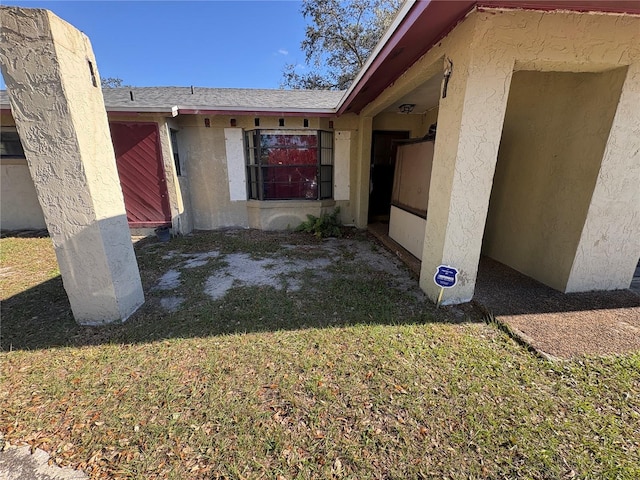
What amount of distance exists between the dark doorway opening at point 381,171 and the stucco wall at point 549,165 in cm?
324

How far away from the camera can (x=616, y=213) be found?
314 centimetres

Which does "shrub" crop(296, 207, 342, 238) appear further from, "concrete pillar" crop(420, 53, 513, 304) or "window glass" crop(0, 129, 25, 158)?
"window glass" crop(0, 129, 25, 158)

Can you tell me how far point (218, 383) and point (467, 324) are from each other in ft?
8.22

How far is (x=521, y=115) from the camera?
13.0 ft

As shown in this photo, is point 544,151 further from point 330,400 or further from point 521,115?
point 330,400

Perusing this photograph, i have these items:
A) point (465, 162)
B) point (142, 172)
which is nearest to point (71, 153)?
point (465, 162)

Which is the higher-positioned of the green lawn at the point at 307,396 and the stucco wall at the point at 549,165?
the stucco wall at the point at 549,165

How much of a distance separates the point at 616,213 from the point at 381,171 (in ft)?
16.2

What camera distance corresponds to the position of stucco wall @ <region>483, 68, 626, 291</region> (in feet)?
9.89

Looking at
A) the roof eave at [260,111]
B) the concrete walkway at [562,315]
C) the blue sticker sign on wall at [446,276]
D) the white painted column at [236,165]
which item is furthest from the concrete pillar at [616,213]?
the white painted column at [236,165]

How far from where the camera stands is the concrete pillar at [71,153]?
→ 2.25m

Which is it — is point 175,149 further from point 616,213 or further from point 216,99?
point 616,213

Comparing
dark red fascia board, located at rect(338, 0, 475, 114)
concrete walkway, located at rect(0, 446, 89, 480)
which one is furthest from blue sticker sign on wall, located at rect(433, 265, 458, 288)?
concrete walkway, located at rect(0, 446, 89, 480)

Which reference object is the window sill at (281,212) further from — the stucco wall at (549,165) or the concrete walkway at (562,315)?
the concrete walkway at (562,315)
